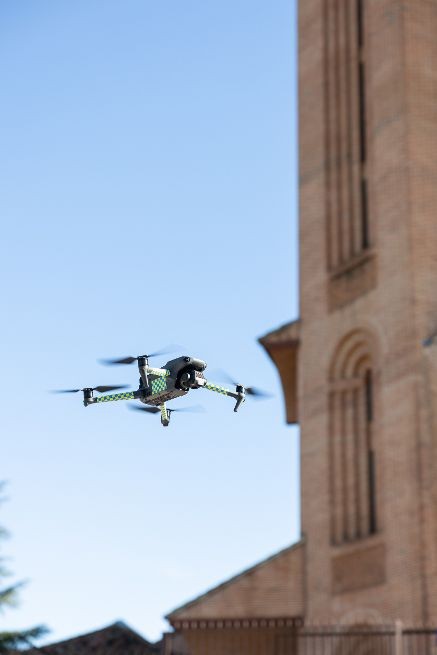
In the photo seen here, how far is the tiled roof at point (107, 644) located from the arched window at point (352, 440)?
16.8ft

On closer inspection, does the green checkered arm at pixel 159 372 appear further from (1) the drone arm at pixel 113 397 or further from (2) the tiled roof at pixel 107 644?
(2) the tiled roof at pixel 107 644

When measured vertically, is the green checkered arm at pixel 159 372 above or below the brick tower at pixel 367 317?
below

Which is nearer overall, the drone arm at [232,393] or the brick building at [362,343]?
the drone arm at [232,393]

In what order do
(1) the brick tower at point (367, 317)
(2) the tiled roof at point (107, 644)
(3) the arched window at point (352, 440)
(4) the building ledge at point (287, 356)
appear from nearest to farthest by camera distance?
(1) the brick tower at point (367, 317) → (2) the tiled roof at point (107, 644) → (3) the arched window at point (352, 440) → (4) the building ledge at point (287, 356)

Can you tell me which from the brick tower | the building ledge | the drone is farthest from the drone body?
the building ledge

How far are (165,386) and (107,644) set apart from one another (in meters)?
12.5

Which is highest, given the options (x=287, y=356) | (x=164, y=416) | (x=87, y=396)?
(x=287, y=356)

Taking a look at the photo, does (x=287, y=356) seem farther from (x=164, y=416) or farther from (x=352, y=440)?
(x=164, y=416)

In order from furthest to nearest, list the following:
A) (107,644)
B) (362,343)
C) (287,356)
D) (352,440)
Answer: (287,356)
(362,343)
(352,440)
(107,644)

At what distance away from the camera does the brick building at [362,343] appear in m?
36.7

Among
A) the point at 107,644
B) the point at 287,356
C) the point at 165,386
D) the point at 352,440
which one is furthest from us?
the point at 287,356

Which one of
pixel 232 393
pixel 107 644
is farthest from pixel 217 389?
pixel 107 644

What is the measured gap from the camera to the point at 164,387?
2666 cm

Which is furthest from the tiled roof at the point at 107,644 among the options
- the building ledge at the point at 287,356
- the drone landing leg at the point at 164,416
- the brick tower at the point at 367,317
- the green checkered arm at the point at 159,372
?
the green checkered arm at the point at 159,372
